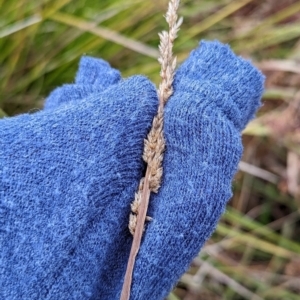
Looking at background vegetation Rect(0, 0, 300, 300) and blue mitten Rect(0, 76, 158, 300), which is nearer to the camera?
blue mitten Rect(0, 76, 158, 300)

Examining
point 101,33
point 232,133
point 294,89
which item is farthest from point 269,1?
point 232,133

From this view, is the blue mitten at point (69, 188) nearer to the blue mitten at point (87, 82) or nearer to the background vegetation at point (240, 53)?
the blue mitten at point (87, 82)

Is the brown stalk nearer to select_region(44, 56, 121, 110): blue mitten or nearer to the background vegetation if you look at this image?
select_region(44, 56, 121, 110): blue mitten

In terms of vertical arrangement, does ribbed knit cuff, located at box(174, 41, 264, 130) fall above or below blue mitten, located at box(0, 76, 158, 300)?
above

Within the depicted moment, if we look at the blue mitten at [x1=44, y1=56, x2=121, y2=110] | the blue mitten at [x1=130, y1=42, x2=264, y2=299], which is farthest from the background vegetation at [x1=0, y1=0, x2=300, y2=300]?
the blue mitten at [x1=130, y1=42, x2=264, y2=299]

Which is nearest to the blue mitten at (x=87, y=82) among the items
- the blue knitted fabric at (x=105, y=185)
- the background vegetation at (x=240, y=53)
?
the blue knitted fabric at (x=105, y=185)

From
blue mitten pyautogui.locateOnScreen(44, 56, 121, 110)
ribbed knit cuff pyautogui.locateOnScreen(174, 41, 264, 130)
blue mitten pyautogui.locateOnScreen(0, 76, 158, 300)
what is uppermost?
ribbed knit cuff pyautogui.locateOnScreen(174, 41, 264, 130)

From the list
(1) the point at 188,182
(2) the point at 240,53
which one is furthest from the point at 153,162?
(2) the point at 240,53
